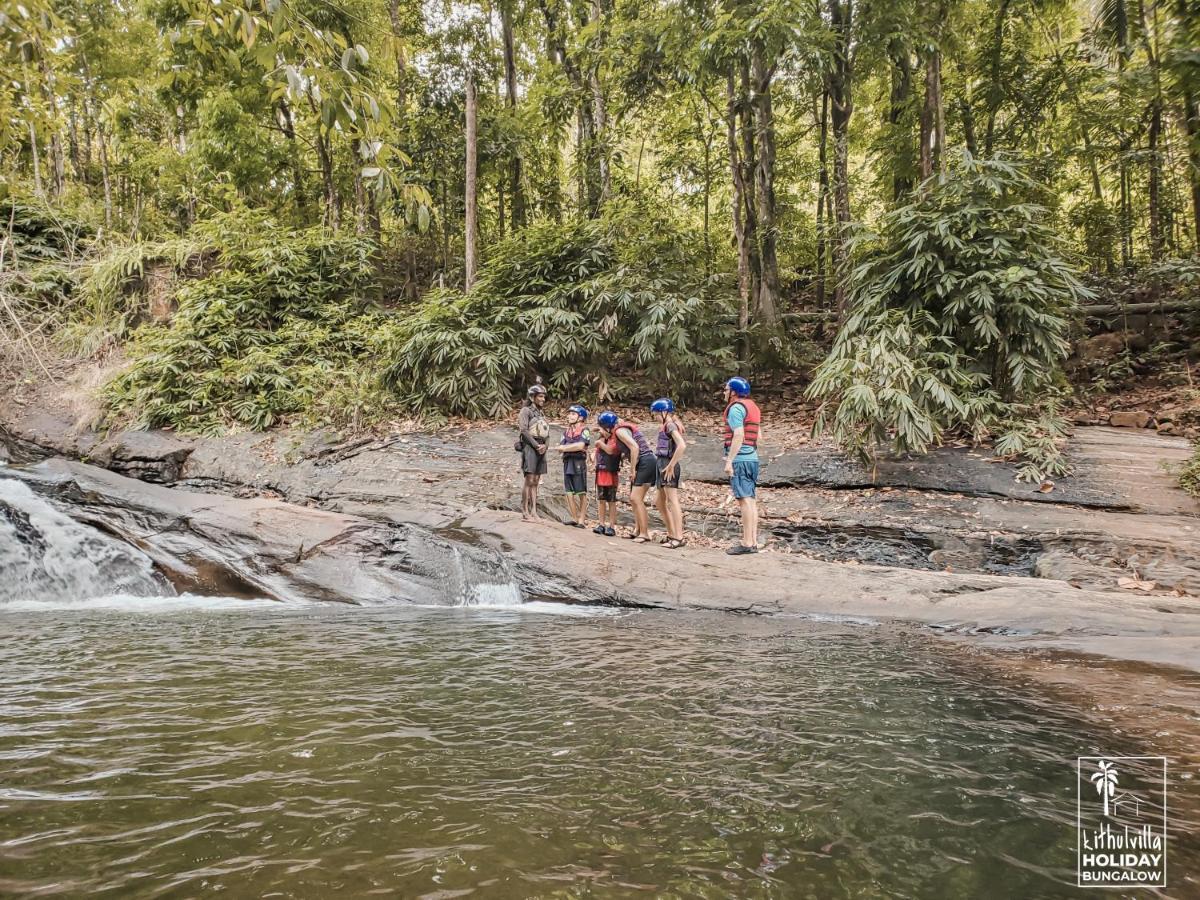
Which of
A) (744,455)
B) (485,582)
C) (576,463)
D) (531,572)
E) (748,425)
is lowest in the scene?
(485,582)

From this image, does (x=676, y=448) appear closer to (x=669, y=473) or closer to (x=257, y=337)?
(x=669, y=473)

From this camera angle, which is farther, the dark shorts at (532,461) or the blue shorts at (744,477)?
the dark shorts at (532,461)

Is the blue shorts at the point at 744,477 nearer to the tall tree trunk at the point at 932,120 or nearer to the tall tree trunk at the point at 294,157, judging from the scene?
the tall tree trunk at the point at 932,120

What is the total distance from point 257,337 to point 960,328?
43.8 feet

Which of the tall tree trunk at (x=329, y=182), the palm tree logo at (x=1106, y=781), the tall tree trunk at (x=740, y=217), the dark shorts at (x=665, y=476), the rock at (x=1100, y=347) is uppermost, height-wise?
the tall tree trunk at (x=329, y=182)

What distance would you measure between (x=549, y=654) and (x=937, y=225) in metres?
8.84

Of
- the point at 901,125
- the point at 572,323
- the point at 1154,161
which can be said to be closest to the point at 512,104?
the point at 572,323

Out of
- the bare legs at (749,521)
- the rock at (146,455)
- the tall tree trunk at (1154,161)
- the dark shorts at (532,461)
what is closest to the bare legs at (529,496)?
the dark shorts at (532,461)

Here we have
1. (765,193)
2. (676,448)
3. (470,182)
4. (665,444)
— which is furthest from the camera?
(470,182)

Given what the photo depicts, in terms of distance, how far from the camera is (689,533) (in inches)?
371

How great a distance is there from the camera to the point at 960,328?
10.2 meters

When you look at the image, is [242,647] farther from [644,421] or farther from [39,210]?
[39,210]

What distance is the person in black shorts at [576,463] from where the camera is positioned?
9102 mm

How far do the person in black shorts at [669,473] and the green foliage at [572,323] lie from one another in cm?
374
